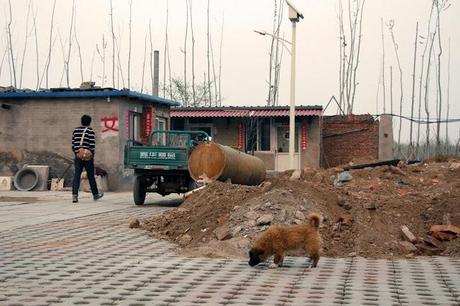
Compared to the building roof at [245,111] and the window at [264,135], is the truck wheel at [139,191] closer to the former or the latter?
the building roof at [245,111]

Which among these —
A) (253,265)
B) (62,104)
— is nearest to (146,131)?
(62,104)

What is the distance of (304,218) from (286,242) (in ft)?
6.91

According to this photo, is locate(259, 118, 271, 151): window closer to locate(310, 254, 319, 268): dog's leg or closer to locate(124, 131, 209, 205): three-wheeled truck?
locate(124, 131, 209, 205): three-wheeled truck

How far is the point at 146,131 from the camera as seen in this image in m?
24.9

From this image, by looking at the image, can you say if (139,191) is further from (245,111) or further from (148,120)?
(245,111)

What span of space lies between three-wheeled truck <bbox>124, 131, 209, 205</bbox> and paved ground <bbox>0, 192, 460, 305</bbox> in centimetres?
529

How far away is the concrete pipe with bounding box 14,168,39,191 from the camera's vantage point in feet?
73.7

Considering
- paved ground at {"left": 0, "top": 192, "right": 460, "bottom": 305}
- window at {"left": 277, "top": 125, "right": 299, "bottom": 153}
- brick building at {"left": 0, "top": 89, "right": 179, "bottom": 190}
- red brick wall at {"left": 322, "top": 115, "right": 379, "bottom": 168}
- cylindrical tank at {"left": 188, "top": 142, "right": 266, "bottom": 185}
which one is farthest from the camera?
window at {"left": 277, "top": 125, "right": 299, "bottom": 153}

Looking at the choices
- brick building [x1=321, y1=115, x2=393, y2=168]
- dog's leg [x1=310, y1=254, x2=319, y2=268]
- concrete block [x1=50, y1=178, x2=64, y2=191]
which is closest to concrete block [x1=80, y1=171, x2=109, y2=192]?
concrete block [x1=50, y1=178, x2=64, y2=191]

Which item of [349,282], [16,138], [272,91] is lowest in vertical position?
[349,282]

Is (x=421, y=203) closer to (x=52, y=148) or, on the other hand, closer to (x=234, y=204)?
(x=234, y=204)

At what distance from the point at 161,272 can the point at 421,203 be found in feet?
16.8

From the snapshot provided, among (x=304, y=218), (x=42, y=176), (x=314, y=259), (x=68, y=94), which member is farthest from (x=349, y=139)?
(x=314, y=259)

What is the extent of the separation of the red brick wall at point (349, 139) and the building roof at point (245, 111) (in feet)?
6.78
